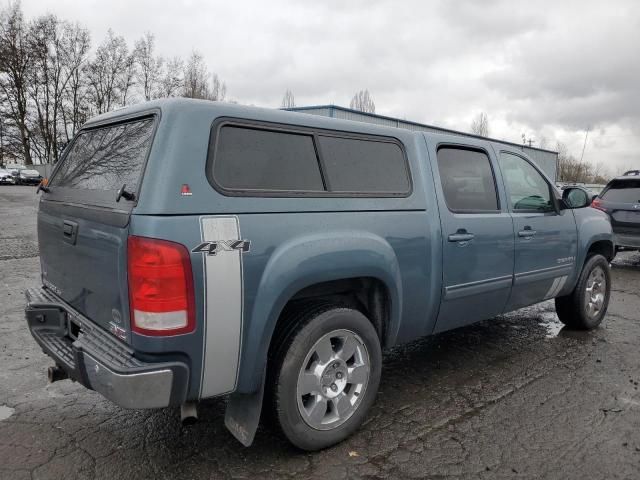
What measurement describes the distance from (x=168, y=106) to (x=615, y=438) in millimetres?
3271

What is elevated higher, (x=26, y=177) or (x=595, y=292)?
(x=26, y=177)

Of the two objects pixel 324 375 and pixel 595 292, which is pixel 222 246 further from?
pixel 595 292

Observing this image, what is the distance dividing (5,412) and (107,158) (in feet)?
6.15

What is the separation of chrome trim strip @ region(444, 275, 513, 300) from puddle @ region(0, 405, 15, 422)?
3.03 metres

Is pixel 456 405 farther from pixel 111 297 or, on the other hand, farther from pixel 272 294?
pixel 111 297

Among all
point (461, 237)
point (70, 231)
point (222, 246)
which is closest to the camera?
point (222, 246)

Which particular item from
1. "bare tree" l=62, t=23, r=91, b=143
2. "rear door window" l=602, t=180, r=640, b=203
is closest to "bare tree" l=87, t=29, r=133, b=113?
"bare tree" l=62, t=23, r=91, b=143

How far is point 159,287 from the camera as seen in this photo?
2.16 metres

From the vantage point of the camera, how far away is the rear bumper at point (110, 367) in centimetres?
218

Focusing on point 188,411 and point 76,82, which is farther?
point 76,82

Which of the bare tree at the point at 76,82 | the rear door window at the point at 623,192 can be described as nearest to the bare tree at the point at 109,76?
the bare tree at the point at 76,82

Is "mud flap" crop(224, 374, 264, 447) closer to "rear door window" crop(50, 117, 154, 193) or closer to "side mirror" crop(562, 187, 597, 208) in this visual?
"rear door window" crop(50, 117, 154, 193)

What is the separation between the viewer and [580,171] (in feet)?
209

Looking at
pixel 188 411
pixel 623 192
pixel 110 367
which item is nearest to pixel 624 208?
pixel 623 192
